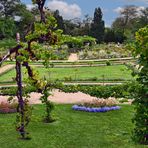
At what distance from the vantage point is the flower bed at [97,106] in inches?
711

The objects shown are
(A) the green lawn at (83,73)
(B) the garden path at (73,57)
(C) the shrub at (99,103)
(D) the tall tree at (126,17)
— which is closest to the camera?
(C) the shrub at (99,103)

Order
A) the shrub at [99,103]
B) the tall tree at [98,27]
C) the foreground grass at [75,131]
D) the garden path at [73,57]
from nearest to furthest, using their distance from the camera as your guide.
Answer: the foreground grass at [75,131]
the shrub at [99,103]
the garden path at [73,57]
the tall tree at [98,27]

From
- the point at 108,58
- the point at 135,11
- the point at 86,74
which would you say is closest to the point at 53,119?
the point at 86,74

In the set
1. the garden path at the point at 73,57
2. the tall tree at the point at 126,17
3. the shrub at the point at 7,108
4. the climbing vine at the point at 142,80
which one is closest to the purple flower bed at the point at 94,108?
the shrub at the point at 7,108

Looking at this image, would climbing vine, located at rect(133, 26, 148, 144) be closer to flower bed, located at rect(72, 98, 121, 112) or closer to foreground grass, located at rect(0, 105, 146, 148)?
foreground grass, located at rect(0, 105, 146, 148)

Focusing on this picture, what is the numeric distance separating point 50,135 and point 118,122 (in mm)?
3086

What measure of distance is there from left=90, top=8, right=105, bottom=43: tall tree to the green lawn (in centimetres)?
2898

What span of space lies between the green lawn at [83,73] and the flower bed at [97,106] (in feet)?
31.2

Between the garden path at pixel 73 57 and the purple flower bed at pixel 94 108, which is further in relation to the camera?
the garden path at pixel 73 57

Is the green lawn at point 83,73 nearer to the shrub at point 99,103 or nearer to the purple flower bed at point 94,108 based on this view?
the shrub at point 99,103

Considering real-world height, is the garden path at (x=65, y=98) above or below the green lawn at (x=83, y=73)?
below

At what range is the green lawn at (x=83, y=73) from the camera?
29.1 metres

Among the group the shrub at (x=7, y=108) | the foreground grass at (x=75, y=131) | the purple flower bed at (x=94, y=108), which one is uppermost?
the shrub at (x=7, y=108)

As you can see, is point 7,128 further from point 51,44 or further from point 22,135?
point 51,44
